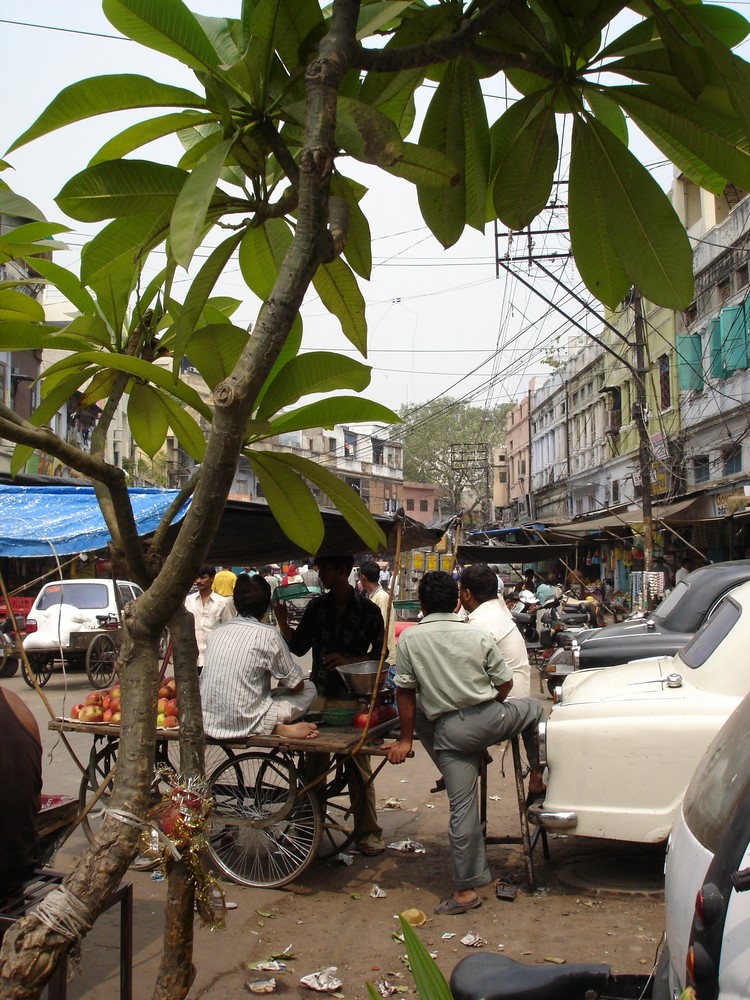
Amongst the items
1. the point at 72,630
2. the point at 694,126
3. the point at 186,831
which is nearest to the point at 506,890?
the point at 186,831

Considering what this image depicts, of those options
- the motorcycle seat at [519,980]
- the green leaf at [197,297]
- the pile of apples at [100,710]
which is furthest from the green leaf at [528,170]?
the pile of apples at [100,710]

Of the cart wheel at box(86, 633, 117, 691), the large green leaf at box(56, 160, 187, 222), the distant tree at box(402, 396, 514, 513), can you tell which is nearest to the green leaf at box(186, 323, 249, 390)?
the large green leaf at box(56, 160, 187, 222)

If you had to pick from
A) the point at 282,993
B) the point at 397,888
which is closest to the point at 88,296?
the point at 282,993

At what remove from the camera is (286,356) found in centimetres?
261

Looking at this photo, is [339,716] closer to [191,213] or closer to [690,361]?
[191,213]

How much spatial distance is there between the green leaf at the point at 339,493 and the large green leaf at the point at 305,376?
0.45 feet

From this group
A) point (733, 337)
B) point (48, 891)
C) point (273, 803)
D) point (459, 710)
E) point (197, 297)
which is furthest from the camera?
point (733, 337)

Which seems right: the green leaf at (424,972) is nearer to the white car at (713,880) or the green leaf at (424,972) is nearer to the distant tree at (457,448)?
the white car at (713,880)

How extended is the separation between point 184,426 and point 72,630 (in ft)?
46.5

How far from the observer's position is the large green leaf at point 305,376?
219 centimetres

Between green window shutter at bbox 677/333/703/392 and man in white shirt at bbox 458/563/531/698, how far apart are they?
15.3 metres

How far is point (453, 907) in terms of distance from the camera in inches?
202

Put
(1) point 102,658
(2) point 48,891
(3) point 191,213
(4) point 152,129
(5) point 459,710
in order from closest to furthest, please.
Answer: (3) point 191,213 → (4) point 152,129 → (2) point 48,891 → (5) point 459,710 → (1) point 102,658

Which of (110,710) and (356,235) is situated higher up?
(356,235)
